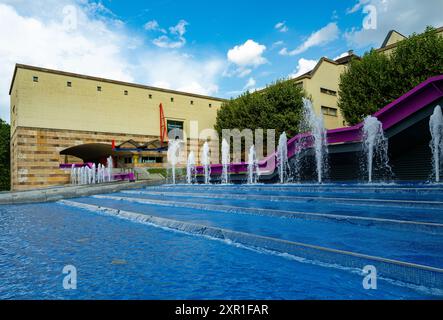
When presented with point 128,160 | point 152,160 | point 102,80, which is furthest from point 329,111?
point 128,160

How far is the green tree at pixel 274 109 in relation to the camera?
24625 mm

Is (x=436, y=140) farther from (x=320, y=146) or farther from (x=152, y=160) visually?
(x=152, y=160)

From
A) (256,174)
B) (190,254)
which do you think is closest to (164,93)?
(256,174)

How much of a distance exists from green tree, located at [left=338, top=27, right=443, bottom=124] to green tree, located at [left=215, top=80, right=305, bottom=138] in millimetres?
4104

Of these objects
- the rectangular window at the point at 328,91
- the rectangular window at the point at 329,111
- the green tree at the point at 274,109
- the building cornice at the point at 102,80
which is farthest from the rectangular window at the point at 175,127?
the rectangular window at the point at 328,91

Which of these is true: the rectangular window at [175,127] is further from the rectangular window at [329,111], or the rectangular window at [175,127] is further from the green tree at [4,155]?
the green tree at [4,155]

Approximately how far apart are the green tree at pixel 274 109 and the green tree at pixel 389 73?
410 centimetres

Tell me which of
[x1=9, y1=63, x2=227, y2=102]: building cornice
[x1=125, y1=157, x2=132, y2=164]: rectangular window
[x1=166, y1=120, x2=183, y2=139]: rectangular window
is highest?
[x1=9, y1=63, x2=227, y2=102]: building cornice

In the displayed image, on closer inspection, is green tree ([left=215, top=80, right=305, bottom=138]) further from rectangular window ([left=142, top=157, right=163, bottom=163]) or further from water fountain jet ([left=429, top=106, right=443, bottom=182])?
water fountain jet ([left=429, top=106, right=443, bottom=182])

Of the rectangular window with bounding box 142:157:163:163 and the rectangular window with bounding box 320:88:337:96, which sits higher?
the rectangular window with bounding box 320:88:337:96

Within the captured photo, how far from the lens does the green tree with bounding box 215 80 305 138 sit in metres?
24.6

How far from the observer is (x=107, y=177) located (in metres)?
27.3

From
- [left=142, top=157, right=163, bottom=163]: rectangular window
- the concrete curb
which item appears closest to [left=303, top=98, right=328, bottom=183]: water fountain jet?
the concrete curb
